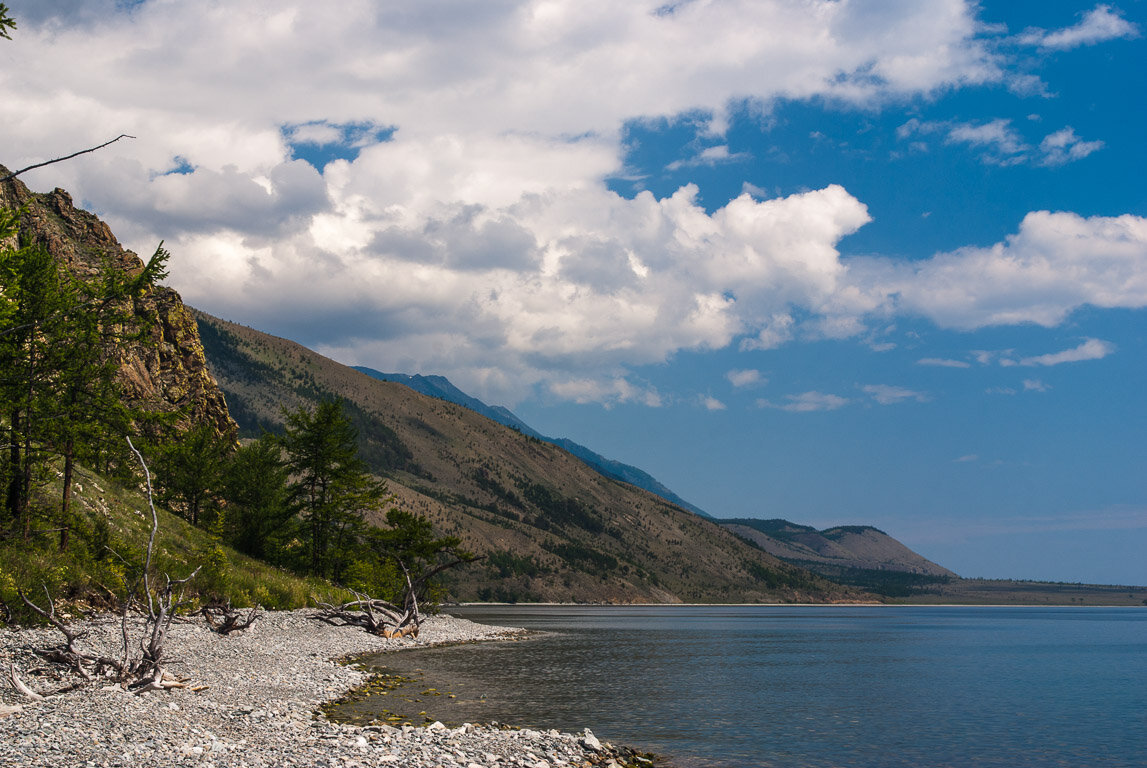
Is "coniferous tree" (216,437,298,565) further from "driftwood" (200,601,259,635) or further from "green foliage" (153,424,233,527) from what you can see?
"driftwood" (200,601,259,635)

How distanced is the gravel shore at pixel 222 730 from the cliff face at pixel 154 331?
58.6m

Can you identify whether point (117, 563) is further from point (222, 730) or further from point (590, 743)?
point (590, 743)

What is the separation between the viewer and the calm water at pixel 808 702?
86.4 feet

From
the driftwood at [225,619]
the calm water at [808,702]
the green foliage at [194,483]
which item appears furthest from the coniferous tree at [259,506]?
the driftwood at [225,619]

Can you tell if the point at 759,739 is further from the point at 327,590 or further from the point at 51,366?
the point at 327,590

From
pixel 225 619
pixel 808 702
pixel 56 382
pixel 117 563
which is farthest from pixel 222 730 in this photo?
pixel 808 702

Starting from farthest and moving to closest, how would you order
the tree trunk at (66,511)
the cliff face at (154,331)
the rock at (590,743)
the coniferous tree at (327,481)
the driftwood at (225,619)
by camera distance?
the cliff face at (154,331) → the coniferous tree at (327,481) → the driftwood at (225,619) → the tree trunk at (66,511) → the rock at (590,743)

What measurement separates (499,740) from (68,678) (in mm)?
11446

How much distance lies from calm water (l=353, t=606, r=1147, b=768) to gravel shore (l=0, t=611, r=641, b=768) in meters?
4.71

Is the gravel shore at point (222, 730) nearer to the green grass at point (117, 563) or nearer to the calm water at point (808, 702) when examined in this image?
the green grass at point (117, 563)

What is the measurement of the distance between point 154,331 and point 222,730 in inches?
2943

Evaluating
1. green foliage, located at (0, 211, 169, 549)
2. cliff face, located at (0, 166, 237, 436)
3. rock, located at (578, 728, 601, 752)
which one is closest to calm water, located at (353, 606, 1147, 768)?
rock, located at (578, 728, 601, 752)

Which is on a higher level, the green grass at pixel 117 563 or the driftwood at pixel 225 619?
the green grass at pixel 117 563

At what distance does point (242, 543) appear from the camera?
2606 inches
